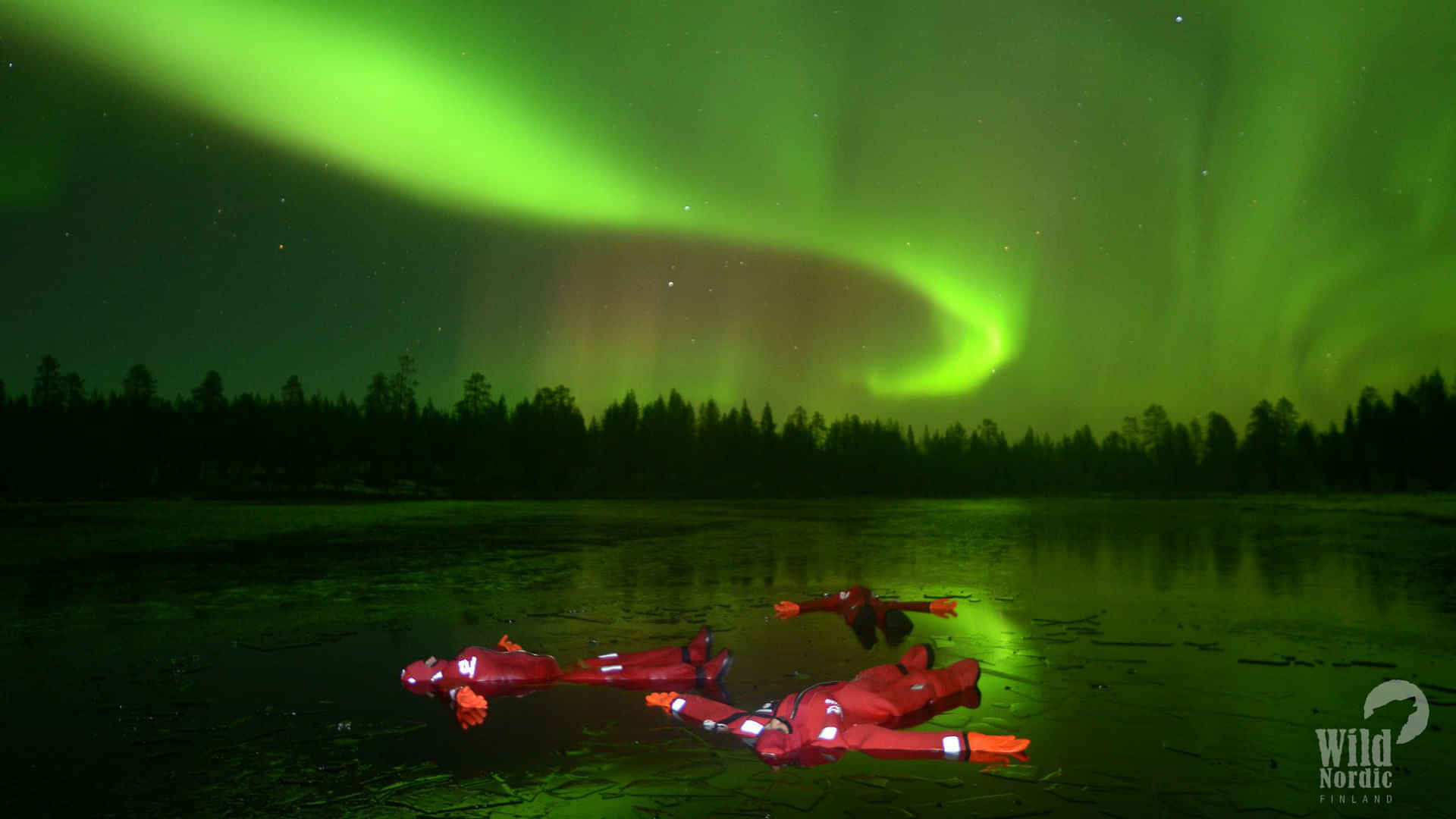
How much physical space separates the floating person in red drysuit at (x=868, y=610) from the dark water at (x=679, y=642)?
0.32 metres

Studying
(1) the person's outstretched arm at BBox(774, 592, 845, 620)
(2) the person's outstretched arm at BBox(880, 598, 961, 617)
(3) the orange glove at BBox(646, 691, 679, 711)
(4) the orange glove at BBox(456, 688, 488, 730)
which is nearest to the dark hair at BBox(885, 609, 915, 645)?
(2) the person's outstretched arm at BBox(880, 598, 961, 617)

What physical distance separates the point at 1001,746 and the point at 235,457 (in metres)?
113

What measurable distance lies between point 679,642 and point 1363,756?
24.3ft

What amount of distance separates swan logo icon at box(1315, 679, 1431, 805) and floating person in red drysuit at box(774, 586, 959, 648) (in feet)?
17.7

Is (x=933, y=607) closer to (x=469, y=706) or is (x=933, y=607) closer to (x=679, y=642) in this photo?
(x=679, y=642)

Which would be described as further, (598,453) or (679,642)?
(598,453)

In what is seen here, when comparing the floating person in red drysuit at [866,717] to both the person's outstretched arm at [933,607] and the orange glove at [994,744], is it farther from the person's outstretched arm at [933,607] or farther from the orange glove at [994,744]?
the person's outstretched arm at [933,607]

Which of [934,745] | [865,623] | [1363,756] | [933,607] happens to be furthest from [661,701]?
[933,607]

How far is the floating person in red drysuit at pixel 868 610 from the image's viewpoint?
12.8 meters

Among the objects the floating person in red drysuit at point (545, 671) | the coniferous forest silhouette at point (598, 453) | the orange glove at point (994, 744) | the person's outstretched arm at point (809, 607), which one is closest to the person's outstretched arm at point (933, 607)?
the person's outstretched arm at point (809, 607)

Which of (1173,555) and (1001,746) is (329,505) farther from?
(1001,746)

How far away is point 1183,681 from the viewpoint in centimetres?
960

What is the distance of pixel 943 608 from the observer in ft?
46.5

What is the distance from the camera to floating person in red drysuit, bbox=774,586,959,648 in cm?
1275
